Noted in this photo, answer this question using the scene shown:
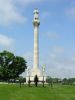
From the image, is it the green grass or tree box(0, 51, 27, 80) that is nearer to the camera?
the green grass

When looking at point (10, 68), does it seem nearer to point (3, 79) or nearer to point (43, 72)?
point (3, 79)

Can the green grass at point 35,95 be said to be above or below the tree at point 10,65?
below

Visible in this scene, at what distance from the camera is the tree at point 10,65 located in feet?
412

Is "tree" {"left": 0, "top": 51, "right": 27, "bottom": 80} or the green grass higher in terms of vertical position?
"tree" {"left": 0, "top": 51, "right": 27, "bottom": 80}

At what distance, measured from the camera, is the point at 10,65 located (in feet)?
425

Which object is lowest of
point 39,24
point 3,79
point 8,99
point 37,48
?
point 8,99

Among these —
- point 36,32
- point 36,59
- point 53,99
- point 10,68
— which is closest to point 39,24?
point 36,32

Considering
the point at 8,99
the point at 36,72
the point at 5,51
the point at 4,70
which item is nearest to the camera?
the point at 8,99

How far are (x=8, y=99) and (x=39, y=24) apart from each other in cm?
9064

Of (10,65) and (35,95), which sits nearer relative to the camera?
(35,95)

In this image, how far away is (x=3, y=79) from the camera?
126 m

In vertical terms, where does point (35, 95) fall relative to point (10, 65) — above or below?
below

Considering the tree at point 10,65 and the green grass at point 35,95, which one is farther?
the tree at point 10,65

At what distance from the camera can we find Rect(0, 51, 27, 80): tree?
125706 millimetres
